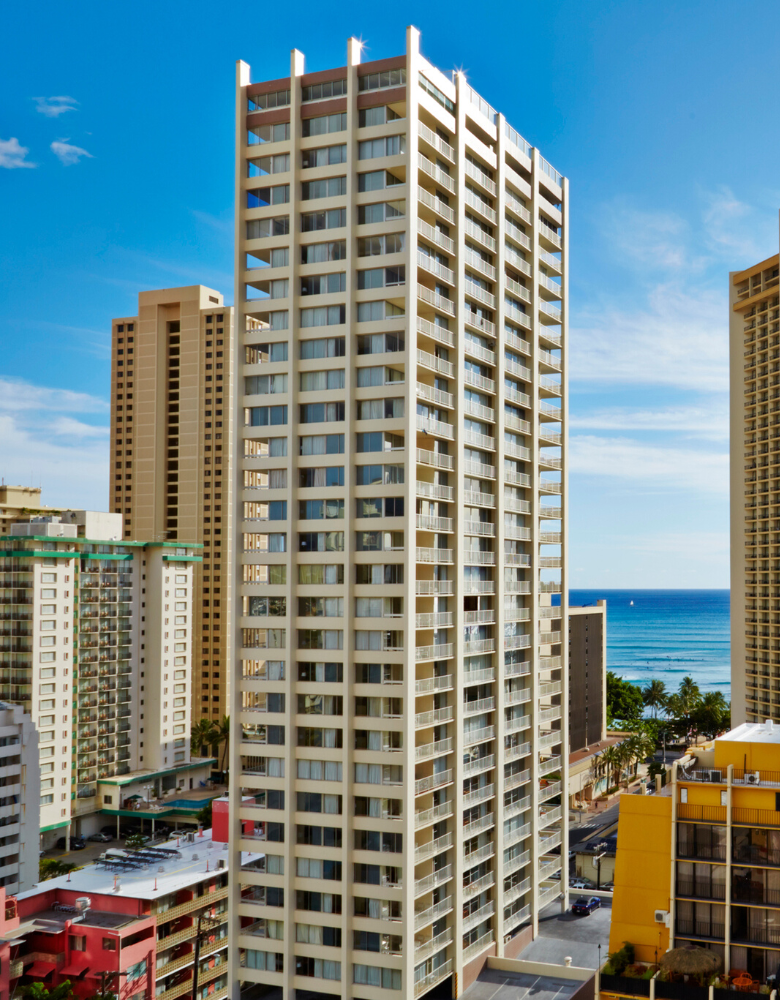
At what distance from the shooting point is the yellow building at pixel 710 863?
35.4 meters

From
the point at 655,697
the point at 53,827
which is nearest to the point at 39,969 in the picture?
the point at 53,827

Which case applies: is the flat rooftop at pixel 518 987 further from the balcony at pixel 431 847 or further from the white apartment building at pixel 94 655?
the white apartment building at pixel 94 655

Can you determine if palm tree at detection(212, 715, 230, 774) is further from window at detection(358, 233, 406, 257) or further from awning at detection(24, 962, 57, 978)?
window at detection(358, 233, 406, 257)

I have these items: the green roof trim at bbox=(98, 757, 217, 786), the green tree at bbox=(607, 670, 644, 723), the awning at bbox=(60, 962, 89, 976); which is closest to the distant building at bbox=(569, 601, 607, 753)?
the green tree at bbox=(607, 670, 644, 723)

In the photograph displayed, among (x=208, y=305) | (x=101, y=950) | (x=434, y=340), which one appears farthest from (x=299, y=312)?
(x=208, y=305)

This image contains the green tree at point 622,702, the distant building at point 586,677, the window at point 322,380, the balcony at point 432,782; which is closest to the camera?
the balcony at point 432,782

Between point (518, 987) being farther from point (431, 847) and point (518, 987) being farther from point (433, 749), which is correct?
point (433, 749)

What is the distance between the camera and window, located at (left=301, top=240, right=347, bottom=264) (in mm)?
50981

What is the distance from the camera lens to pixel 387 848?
156 ft

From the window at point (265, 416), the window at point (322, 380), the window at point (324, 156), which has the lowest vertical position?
the window at point (265, 416)

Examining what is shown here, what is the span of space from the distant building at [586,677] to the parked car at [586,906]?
159 feet

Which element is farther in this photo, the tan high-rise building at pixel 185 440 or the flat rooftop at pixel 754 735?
the tan high-rise building at pixel 185 440

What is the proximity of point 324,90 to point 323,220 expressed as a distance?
7124 millimetres

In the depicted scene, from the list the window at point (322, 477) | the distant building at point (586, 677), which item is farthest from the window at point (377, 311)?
the distant building at point (586, 677)
